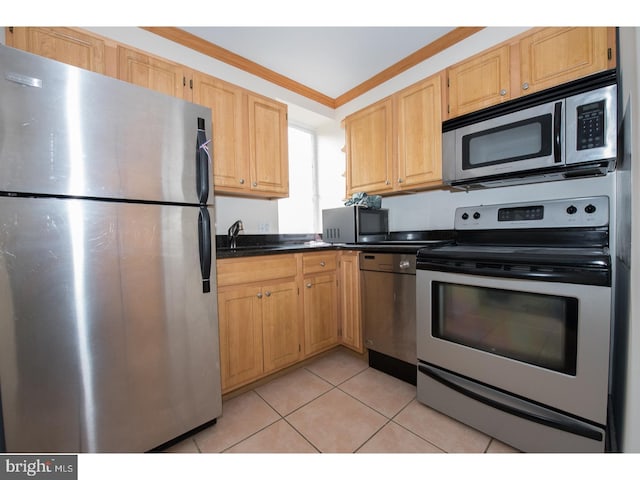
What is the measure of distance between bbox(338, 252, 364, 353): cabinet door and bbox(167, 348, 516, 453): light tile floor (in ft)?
0.93

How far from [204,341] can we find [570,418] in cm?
164

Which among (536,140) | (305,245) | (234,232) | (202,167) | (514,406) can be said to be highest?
(536,140)

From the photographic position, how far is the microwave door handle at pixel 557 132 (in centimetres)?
133

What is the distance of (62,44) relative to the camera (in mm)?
1360

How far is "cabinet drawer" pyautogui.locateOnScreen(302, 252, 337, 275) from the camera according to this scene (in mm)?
1927

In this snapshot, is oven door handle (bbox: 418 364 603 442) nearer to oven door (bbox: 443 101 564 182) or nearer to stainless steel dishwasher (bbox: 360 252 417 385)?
stainless steel dishwasher (bbox: 360 252 417 385)

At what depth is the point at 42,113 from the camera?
0.92m

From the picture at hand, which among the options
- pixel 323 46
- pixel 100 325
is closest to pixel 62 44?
pixel 100 325

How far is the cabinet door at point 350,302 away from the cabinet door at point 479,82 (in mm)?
1305

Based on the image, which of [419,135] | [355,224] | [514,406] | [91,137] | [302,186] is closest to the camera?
[91,137]

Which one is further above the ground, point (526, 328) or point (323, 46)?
point (323, 46)

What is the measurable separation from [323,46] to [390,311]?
2.10 metres

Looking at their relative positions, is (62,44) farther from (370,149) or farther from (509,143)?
(509,143)
